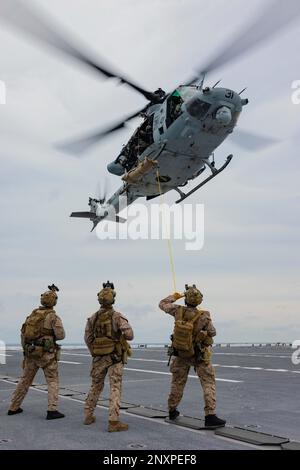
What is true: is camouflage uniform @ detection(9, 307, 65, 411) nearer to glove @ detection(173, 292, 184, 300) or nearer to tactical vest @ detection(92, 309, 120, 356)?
tactical vest @ detection(92, 309, 120, 356)

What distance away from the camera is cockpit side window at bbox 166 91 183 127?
16.0m

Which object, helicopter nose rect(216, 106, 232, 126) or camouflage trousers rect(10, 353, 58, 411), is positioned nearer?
camouflage trousers rect(10, 353, 58, 411)

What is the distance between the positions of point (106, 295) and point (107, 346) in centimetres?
72

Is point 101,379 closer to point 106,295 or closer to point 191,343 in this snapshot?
point 106,295

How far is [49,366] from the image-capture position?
7.27 metres

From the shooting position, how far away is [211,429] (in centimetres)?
597

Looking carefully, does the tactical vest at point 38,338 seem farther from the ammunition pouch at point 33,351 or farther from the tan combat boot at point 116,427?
the tan combat boot at point 116,427

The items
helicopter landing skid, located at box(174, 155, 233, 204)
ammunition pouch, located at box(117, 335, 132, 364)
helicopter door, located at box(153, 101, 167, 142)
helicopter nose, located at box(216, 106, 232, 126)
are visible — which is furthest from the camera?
helicopter landing skid, located at box(174, 155, 233, 204)

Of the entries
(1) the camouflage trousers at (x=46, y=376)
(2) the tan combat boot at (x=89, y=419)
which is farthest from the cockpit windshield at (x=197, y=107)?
(2) the tan combat boot at (x=89, y=419)

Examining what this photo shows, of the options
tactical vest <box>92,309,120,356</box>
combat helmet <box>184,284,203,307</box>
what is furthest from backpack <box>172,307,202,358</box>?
tactical vest <box>92,309,120,356</box>

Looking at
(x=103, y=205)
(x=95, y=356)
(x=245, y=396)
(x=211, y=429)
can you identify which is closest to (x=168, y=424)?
(x=211, y=429)

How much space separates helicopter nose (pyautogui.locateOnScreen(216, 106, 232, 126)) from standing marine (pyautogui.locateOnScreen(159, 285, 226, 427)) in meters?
9.27

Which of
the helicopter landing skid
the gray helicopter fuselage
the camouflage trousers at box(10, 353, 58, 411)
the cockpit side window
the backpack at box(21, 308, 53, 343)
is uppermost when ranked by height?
the cockpit side window
